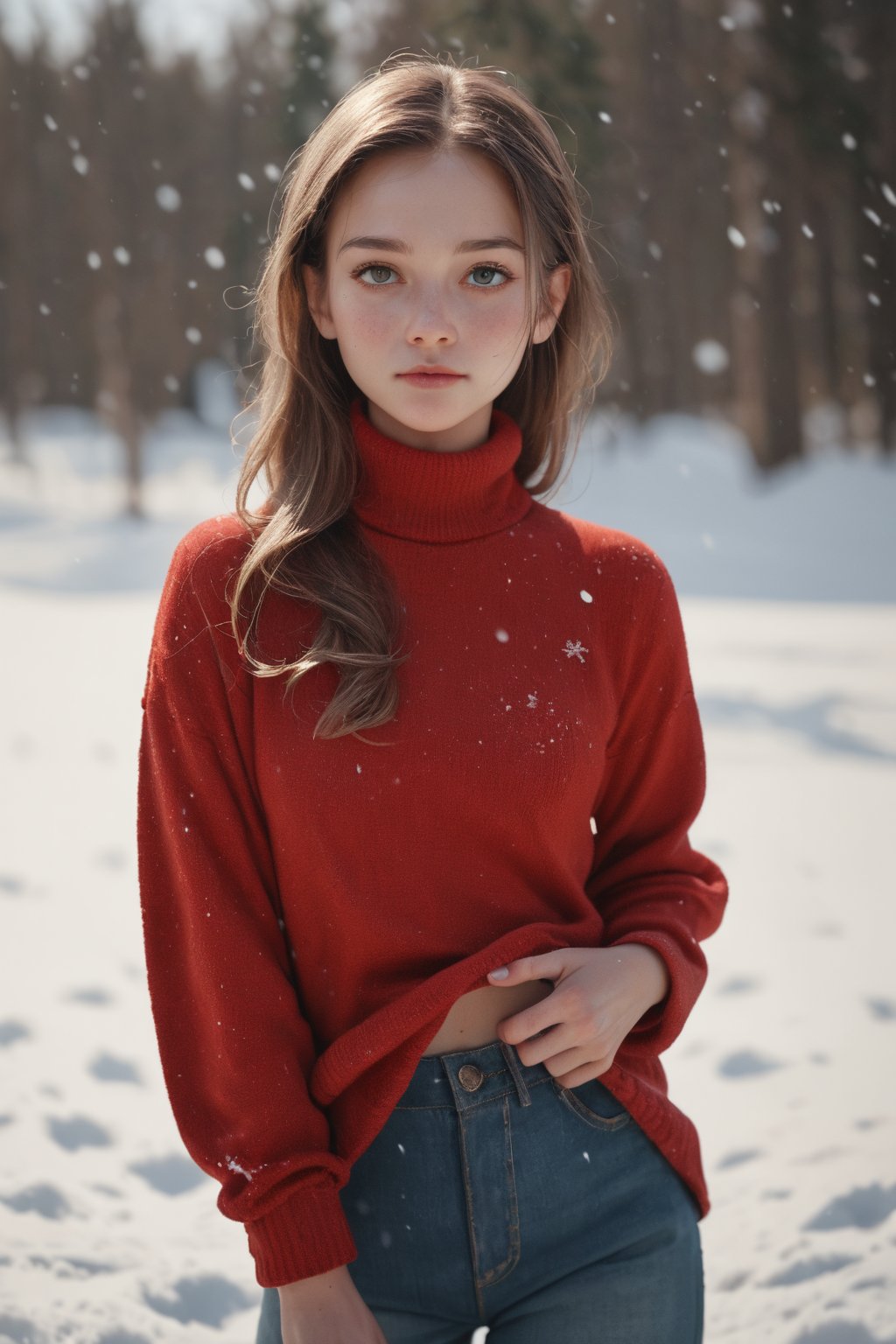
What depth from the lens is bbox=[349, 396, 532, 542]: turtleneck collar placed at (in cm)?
169

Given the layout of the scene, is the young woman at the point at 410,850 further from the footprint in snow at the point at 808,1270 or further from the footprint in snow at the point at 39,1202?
the footprint in snow at the point at 39,1202

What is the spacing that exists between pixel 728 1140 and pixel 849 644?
647 cm

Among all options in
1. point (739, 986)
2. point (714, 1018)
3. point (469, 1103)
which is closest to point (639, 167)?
point (739, 986)

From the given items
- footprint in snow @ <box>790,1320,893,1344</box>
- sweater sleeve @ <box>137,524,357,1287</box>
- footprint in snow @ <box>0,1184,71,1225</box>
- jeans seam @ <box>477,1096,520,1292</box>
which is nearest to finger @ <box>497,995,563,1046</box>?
jeans seam @ <box>477,1096,520,1292</box>

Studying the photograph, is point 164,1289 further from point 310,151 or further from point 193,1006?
point 310,151

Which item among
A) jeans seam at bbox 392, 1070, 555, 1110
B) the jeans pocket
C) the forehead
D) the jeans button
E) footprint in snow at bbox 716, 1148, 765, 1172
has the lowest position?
footprint in snow at bbox 716, 1148, 765, 1172

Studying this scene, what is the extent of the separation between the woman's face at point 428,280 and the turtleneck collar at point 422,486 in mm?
63

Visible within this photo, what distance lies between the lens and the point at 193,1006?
1.56 m

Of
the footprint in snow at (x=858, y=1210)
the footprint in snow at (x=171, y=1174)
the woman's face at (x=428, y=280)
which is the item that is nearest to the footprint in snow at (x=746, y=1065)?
the footprint in snow at (x=858, y=1210)

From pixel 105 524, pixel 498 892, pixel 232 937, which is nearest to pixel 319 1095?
pixel 232 937

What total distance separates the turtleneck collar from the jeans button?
67cm

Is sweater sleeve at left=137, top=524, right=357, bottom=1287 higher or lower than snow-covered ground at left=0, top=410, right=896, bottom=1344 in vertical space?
higher

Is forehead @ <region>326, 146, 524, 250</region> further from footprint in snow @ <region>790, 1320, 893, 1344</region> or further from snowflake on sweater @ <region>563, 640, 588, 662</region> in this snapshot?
footprint in snow @ <region>790, 1320, 893, 1344</region>

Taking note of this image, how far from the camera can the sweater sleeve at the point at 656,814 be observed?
5.63 feet
